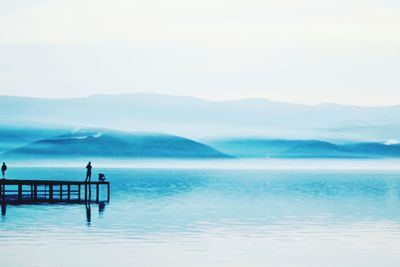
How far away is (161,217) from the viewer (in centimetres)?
8056

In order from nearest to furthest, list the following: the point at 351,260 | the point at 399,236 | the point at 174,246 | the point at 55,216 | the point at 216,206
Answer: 1. the point at 351,260
2. the point at 174,246
3. the point at 399,236
4. the point at 55,216
5. the point at 216,206

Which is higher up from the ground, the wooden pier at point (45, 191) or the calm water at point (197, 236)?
the wooden pier at point (45, 191)

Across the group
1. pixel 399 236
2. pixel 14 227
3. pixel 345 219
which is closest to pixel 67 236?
pixel 14 227

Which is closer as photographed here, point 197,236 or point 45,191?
point 197,236

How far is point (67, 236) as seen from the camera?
59875 millimetres

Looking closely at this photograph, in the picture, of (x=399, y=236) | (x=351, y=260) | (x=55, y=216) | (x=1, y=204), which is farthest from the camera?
(x=1, y=204)

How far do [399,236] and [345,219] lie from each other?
17.1m

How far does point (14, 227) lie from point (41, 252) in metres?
16.2

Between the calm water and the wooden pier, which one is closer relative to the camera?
the calm water

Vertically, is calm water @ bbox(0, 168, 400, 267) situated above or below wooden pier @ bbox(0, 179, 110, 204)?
below

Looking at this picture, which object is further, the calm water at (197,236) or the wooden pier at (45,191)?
the wooden pier at (45,191)

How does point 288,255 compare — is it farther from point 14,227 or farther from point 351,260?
point 14,227

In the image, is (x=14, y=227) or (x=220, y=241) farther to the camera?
(x=14, y=227)

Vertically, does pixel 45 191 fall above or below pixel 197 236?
above
